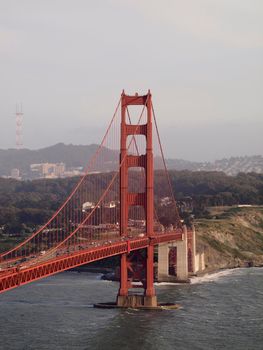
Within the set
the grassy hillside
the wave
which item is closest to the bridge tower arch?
the wave

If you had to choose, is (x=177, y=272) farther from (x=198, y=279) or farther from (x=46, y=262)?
(x=46, y=262)

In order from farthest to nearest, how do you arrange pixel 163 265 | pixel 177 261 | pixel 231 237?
1. pixel 231 237
2. pixel 177 261
3. pixel 163 265

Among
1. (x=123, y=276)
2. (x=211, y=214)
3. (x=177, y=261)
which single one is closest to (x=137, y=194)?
(x=123, y=276)

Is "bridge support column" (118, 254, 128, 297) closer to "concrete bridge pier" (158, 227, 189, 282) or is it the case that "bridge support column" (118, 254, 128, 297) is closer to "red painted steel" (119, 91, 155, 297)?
"red painted steel" (119, 91, 155, 297)

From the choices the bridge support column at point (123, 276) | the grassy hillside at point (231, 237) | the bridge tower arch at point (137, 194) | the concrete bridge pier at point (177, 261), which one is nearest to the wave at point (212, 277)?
the concrete bridge pier at point (177, 261)

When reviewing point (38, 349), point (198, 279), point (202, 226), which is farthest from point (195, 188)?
point (38, 349)

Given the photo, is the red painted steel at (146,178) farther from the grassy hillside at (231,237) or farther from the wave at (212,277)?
the grassy hillside at (231,237)

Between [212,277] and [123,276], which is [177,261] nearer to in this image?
[212,277]
